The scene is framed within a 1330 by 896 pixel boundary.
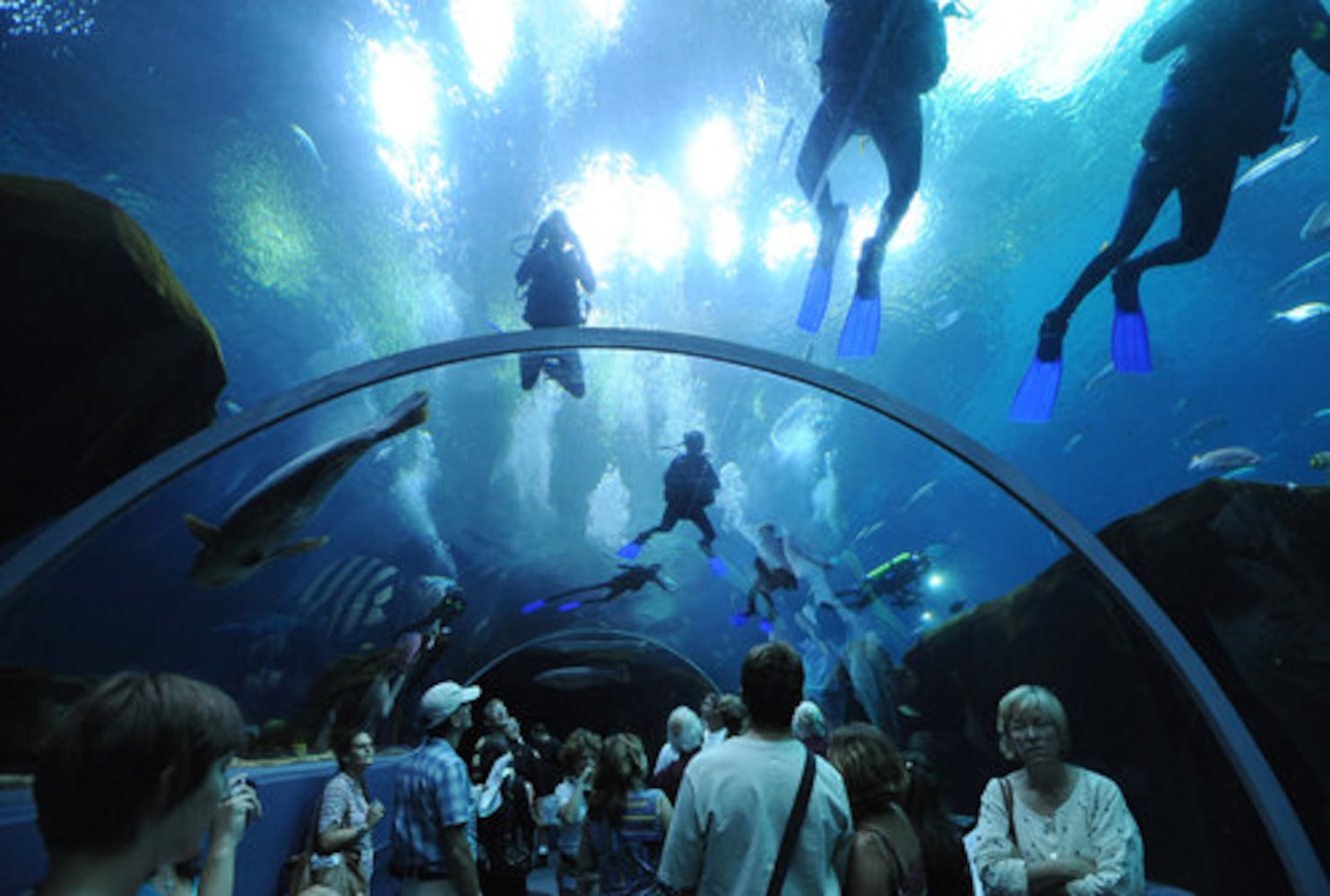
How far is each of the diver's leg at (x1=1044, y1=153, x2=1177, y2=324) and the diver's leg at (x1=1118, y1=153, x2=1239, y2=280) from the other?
162 millimetres

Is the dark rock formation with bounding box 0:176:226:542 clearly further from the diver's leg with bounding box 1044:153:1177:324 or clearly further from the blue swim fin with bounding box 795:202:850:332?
the diver's leg with bounding box 1044:153:1177:324

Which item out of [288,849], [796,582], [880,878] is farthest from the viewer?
[796,582]

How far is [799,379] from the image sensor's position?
179 inches

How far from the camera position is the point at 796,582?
14.4 m

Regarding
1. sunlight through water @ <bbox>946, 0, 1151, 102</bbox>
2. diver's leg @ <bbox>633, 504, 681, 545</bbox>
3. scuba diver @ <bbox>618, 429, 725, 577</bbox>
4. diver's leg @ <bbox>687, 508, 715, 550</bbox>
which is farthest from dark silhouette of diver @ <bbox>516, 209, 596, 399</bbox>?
diver's leg @ <bbox>633, 504, 681, 545</bbox>

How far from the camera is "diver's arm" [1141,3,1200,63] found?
4.67 metres

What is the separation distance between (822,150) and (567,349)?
2994mm

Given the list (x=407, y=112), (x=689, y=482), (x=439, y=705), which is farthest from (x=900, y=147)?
(x=689, y=482)

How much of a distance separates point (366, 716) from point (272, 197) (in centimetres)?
872

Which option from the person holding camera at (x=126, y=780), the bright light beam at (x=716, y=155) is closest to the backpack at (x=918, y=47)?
the bright light beam at (x=716, y=155)

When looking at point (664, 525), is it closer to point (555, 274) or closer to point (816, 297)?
point (816, 297)

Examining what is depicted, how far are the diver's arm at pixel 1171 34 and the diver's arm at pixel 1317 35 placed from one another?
0.67 m

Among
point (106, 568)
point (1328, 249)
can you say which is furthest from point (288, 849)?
point (1328, 249)

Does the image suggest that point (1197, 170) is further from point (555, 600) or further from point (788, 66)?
point (555, 600)
